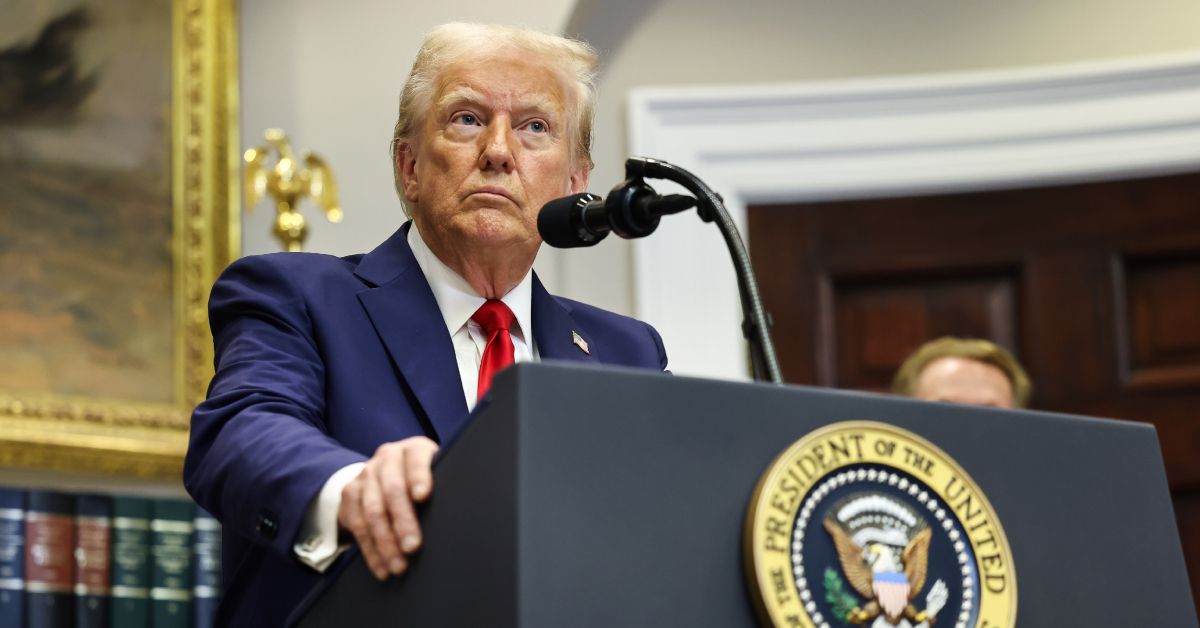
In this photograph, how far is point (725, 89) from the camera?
162 inches

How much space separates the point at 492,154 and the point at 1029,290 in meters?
2.64

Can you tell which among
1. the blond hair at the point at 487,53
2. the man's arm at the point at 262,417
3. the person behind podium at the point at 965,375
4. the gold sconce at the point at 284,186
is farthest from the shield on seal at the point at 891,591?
the person behind podium at the point at 965,375

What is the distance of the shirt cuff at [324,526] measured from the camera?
1.27 metres

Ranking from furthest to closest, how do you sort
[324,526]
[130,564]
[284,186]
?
[284,186], [130,564], [324,526]

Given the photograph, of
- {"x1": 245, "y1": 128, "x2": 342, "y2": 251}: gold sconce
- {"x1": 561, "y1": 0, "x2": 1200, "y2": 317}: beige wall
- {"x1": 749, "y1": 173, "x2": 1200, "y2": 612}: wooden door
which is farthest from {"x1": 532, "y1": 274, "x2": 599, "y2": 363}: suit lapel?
{"x1": 749, "y1": 173, "x2": 1200, "y2": 612}: wooden door

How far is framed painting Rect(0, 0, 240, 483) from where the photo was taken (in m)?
3.42

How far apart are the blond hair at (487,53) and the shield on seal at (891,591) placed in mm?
1022

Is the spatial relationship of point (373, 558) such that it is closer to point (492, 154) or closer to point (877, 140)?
point (492, 154)

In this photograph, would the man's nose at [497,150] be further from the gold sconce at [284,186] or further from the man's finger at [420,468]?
the gold sconce at [284,186]

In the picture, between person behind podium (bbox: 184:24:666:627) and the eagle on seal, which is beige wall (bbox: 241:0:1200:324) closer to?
person behind podium (bbox: 184:24:666:627)

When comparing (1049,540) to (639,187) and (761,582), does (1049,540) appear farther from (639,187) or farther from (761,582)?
(639,187)

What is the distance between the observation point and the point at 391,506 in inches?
47.3

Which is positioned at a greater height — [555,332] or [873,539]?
[555,332]

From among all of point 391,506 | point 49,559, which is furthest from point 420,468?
point 49,559
